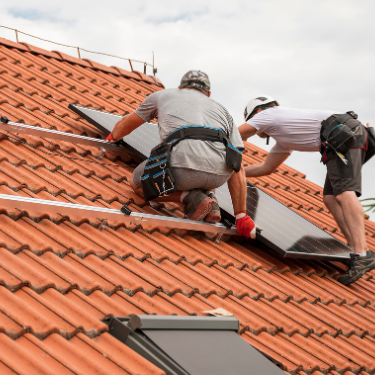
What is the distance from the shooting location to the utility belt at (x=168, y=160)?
3566mm

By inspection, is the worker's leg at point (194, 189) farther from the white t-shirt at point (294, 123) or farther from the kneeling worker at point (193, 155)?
the white t-shirt at point (294, 123)

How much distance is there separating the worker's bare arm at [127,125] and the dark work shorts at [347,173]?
6.02 feet

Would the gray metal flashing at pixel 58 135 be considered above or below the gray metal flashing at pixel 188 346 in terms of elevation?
above

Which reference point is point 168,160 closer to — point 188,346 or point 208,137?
point 208,137

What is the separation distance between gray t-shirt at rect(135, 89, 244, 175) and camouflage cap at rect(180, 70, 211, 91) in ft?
0.20

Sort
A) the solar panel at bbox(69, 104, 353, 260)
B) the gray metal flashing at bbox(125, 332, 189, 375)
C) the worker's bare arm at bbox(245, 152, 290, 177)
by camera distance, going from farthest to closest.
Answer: the worker's bare arm at bbox(245, 152, 290, 177), the solar panel at bbox(69, 104, 353, 260), the gray metal flashing at bbox(125, 332, 189, 375)

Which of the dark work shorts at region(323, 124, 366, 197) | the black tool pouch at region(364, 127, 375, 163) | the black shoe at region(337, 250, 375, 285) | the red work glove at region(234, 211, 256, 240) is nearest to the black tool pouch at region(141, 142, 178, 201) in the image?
the red work glove at region(234, 211, 256, 240)

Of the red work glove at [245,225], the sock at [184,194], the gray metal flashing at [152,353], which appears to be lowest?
the red work glove at [245,225]

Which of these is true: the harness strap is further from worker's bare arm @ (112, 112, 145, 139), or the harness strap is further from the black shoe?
the black shoe

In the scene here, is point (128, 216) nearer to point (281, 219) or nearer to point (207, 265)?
point (207, 265)

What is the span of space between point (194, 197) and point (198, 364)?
172cm

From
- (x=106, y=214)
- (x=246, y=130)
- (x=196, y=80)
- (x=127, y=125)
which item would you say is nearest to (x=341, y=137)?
(x=246, y=130)

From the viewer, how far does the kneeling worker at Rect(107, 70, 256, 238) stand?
358 centimetres

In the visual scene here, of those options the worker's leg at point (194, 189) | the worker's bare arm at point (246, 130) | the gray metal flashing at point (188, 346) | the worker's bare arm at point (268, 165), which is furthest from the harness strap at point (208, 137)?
the worker's bare arm at point (268, 165)
